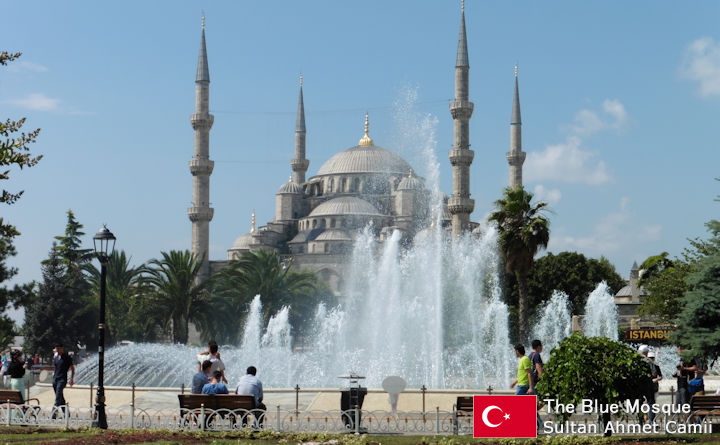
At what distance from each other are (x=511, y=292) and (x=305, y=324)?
34.2ft

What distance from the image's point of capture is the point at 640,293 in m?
42.8

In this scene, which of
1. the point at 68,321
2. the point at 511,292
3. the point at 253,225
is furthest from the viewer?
the point at 253,225

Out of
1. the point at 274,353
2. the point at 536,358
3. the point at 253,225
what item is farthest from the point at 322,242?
the point at 536,358

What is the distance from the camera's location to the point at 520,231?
93.8 feet

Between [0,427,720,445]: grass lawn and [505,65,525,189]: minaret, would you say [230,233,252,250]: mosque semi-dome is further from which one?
[0,427,720,445]: grass lawn

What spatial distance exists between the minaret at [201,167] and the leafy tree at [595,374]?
45492 millimetres

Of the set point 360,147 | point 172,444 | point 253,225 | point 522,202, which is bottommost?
point 172,444

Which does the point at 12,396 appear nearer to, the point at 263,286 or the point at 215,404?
the point at 215,404

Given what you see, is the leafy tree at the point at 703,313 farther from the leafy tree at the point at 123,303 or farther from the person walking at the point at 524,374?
the leafy tree at the point at 123,303

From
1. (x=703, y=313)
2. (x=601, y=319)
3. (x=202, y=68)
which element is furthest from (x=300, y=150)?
(x=703, y=313)

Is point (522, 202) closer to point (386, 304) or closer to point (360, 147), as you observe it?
point (386, 304)

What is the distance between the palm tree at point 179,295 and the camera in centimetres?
3906

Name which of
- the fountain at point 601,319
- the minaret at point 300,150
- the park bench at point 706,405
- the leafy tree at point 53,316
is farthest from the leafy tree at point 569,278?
the park bench at point 706,405

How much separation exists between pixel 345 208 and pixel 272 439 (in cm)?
6367
